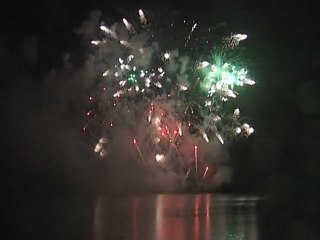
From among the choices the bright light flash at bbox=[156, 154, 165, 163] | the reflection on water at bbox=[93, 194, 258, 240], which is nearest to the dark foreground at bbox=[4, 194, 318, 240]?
the reflection on water at bbox=[93, 194, 258, 240]

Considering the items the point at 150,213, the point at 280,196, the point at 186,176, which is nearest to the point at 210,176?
the point at 186,176

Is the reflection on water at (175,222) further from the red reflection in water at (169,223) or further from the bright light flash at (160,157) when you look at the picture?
the bright light flash at (160,157)

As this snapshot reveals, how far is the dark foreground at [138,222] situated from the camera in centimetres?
1545

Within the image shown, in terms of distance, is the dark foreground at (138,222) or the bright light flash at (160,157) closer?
the dark foreground at (138,222)

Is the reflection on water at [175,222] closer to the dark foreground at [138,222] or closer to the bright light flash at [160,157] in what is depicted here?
the dark foreground at [138,222]

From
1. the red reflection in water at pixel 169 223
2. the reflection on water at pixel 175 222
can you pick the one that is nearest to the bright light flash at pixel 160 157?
the reflection on water at pixel 175 222

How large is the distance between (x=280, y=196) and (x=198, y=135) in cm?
549

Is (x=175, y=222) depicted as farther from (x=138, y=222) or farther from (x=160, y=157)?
(x=160, y=157)

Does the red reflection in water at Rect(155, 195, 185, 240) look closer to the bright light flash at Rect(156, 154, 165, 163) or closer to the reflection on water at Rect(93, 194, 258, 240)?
the reflection on water at Rect(93, 194, 258, 240)

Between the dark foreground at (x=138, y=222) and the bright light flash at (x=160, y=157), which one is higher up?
the bright light flash at (x=160, y=157)

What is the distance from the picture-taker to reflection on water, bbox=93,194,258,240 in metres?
15.4

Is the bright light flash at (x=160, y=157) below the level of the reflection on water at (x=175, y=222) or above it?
above

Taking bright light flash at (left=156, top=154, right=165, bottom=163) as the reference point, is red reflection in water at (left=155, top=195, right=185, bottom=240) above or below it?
below

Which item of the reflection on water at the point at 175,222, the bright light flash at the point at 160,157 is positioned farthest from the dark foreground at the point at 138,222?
the bright light flash at the point at 160,157
